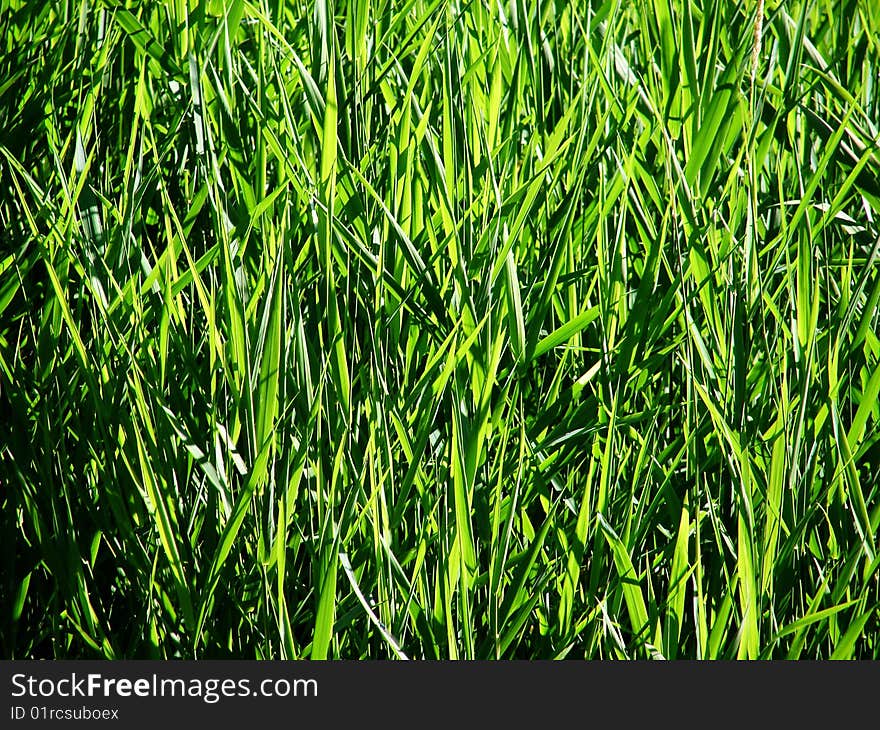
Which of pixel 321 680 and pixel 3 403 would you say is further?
pixel 3 403

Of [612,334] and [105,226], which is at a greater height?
[105,226]

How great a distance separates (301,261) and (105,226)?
0.15m

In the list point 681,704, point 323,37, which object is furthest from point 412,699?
point 323,37

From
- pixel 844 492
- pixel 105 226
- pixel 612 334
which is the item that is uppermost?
pixel 105 226

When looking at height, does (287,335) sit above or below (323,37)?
below

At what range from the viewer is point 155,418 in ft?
1.50

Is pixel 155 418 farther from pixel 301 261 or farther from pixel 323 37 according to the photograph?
pixel 323 37

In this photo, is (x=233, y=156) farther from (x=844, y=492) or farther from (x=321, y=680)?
(x=844, y=492)

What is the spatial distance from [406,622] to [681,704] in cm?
17

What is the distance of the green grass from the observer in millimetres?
443

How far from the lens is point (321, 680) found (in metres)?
0.43

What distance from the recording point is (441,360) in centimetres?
47

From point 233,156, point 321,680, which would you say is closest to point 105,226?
point 233,156

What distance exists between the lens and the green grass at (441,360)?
0.44 metres
